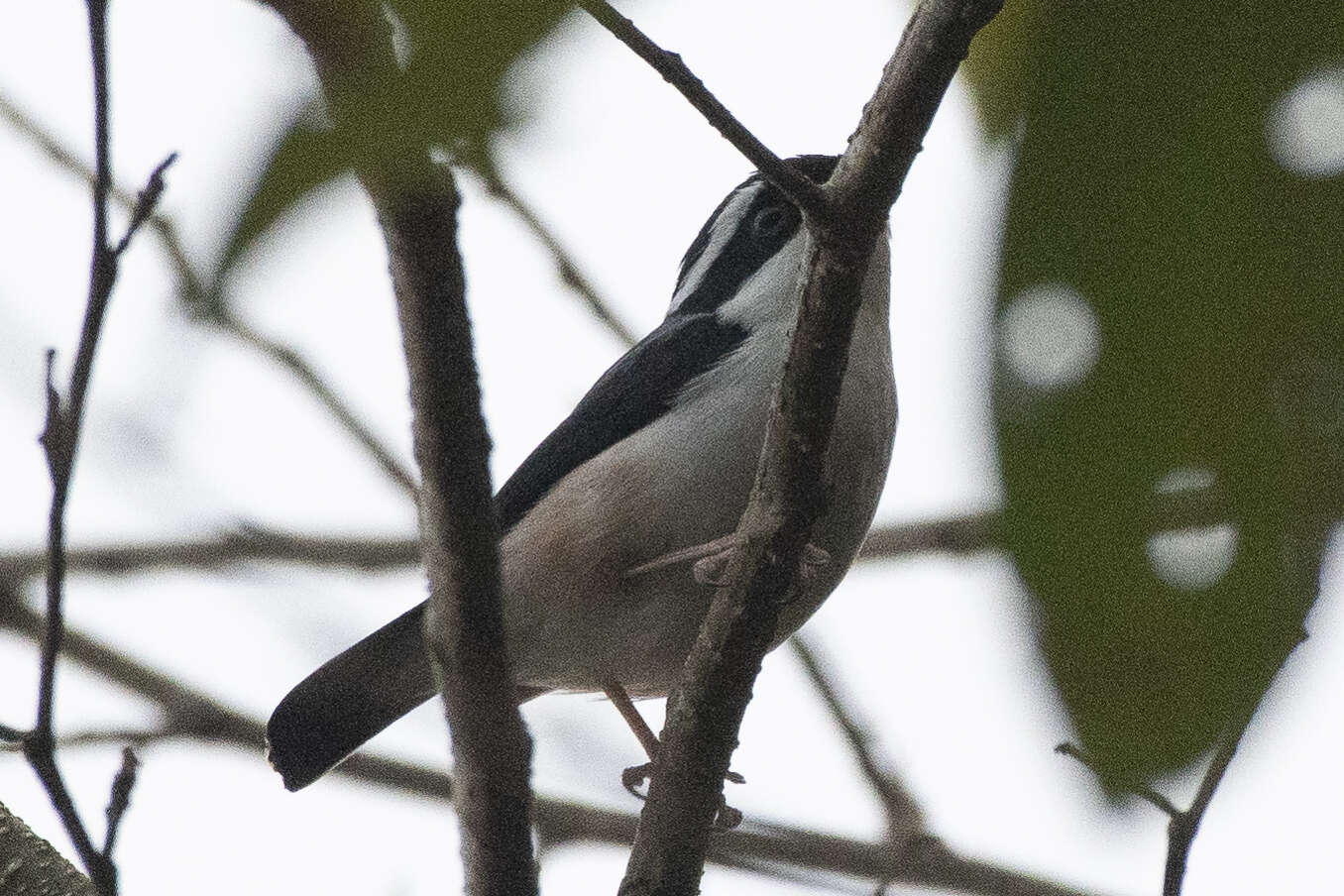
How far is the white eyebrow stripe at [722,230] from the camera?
198 inches

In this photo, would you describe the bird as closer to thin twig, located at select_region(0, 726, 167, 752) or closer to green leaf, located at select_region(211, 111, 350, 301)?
thin twig, located at select_region(0, 726, 167, 752)

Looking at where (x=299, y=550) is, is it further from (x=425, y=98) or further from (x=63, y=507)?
(x=425, y=98)

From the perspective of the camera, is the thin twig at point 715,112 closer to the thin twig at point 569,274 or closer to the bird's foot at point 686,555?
the bird's foot at point 686,555

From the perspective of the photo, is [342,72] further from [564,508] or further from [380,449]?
[380,449]

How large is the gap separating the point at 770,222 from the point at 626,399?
77 centimetres

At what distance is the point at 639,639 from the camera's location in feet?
14.8

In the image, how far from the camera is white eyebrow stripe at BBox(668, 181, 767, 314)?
16.5 feet

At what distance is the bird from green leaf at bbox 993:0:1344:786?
9.02 ft

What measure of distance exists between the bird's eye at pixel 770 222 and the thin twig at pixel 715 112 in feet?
7.60

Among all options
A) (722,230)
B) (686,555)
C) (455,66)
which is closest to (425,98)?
(455,66)

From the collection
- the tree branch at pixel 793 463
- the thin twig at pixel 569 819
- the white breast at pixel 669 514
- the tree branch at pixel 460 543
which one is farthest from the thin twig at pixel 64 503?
the thin twig at pixel 569 819

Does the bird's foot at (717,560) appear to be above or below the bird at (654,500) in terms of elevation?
below

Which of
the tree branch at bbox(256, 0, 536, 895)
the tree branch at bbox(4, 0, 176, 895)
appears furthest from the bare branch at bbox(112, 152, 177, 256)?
the tree branch at bbox(256, 0, 536, 895)

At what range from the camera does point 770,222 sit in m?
4.96
